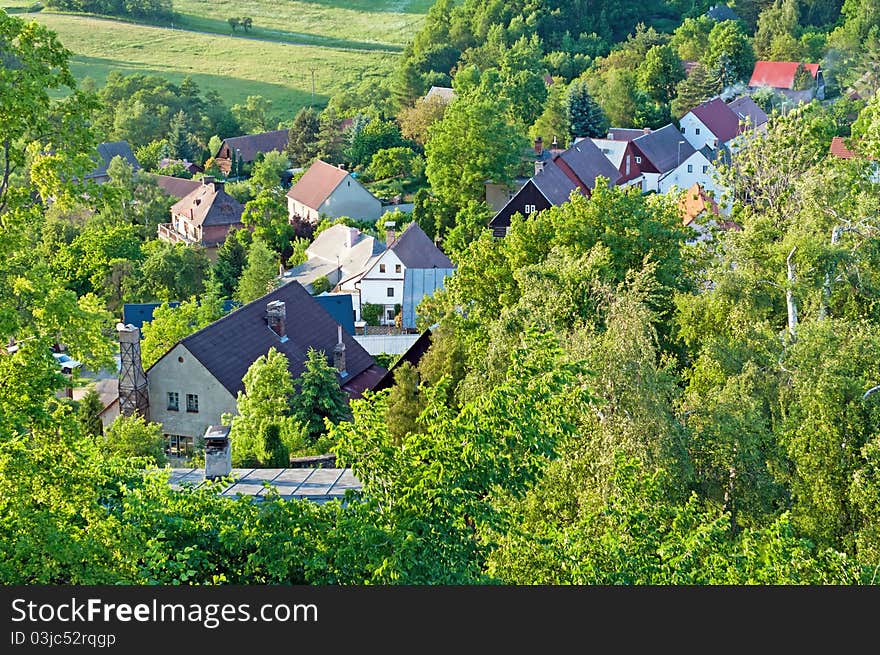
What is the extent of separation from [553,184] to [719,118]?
29967 mm

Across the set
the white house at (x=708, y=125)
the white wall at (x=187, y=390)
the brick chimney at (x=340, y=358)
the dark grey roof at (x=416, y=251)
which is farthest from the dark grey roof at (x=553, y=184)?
the white wall at (x=187, y=390)

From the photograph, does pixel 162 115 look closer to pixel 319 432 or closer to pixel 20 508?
pixel 319 432

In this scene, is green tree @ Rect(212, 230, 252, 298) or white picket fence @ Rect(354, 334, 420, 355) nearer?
white picket fence @ Rect(354, 334, 420, 355)

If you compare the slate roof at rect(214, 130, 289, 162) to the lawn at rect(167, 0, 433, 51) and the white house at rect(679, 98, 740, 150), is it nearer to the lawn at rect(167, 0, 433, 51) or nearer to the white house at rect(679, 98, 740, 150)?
the white house at rect(679, 98, 740, 150)

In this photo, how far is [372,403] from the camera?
14234mm

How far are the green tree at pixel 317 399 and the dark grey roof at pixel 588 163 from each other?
35.6m

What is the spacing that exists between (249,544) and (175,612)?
12.2ft

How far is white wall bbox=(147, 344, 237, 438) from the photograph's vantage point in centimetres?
3384

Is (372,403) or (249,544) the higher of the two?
(372,403)

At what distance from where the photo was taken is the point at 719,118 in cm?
8494

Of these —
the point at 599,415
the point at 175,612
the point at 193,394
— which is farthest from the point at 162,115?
the point at 175,612

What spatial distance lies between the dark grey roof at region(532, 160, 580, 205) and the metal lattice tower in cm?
2940

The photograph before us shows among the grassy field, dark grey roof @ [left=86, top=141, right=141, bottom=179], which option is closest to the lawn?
the grassy field

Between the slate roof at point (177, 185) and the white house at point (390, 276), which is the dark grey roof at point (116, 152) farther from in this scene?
the white house at point (390, 276)
